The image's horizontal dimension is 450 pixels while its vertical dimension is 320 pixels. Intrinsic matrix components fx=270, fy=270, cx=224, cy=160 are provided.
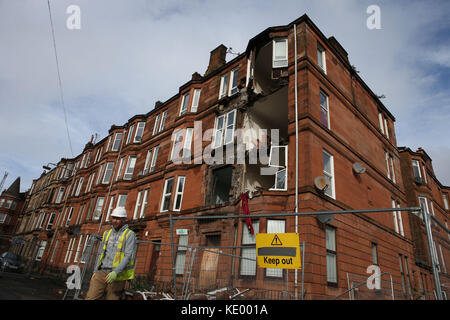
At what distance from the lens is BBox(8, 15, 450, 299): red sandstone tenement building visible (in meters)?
10.8

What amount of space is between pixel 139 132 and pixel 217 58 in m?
10.7

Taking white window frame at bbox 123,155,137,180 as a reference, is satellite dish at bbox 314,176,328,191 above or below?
below

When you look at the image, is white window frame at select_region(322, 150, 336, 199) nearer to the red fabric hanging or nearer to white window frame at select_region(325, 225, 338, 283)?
white window frame at select_region(325, 225, 338, 283)

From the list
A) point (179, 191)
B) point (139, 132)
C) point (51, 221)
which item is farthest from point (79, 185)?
point (179, 191)

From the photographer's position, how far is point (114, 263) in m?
5.04

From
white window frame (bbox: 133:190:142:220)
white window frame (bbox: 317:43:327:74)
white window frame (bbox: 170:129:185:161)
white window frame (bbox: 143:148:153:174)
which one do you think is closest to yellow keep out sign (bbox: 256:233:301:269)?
white window frame (bbox: 317:43:327:74)

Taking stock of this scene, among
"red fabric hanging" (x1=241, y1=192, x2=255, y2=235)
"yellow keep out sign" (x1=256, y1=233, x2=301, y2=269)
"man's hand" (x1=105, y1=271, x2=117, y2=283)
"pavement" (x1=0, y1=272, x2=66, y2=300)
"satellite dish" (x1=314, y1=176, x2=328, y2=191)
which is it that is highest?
"satellite dish" (x1=314, y1=176, x2=328, y2=191)

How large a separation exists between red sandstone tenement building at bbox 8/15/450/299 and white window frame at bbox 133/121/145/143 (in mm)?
817

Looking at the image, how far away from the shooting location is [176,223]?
16766 mm

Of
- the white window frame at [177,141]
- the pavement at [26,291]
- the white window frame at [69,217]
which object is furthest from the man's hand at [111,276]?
the white window frame at [69,217]
